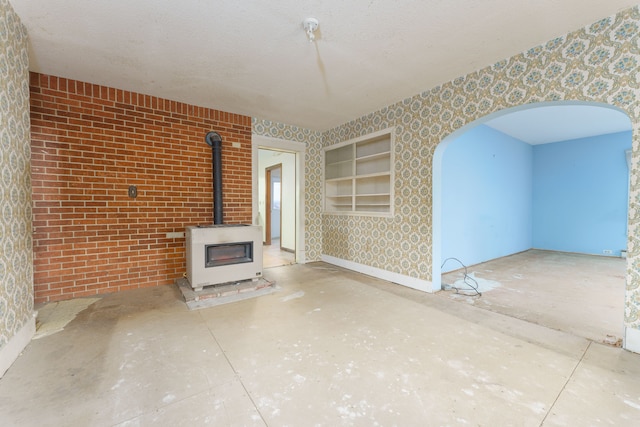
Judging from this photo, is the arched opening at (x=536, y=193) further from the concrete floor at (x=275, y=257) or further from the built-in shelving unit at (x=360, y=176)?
the concrete floor at (x=275, y=257)

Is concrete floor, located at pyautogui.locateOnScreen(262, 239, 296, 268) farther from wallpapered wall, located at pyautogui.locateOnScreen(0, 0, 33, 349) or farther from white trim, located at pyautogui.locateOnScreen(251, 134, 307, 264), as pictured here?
wallpapered wall, located at pyautogui.locateOnScreen(0, 0, 33, 349)

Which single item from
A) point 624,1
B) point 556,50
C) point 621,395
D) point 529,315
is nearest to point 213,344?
point 621,395

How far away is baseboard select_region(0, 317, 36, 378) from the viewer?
167cm

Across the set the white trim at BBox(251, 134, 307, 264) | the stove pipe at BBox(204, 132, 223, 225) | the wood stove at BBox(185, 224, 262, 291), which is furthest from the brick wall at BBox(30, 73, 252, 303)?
the white trim at BBox(251, 134, 307, 264)

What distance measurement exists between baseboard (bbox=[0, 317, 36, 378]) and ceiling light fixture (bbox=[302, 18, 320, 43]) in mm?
3070

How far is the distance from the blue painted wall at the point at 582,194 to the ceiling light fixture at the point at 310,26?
23.4 feet

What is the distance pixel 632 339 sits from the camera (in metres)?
1.93

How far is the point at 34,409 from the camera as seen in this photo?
54.4 inches

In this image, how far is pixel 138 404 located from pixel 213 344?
64cm

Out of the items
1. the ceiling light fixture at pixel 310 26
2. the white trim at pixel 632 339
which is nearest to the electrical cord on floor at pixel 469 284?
the white trim at pixel 632 339

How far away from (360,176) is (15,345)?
13.4 feet

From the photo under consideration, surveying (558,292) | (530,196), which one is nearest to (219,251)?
(558,292)

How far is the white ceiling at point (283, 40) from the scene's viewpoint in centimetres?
190

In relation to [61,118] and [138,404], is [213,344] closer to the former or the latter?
[138,404]
